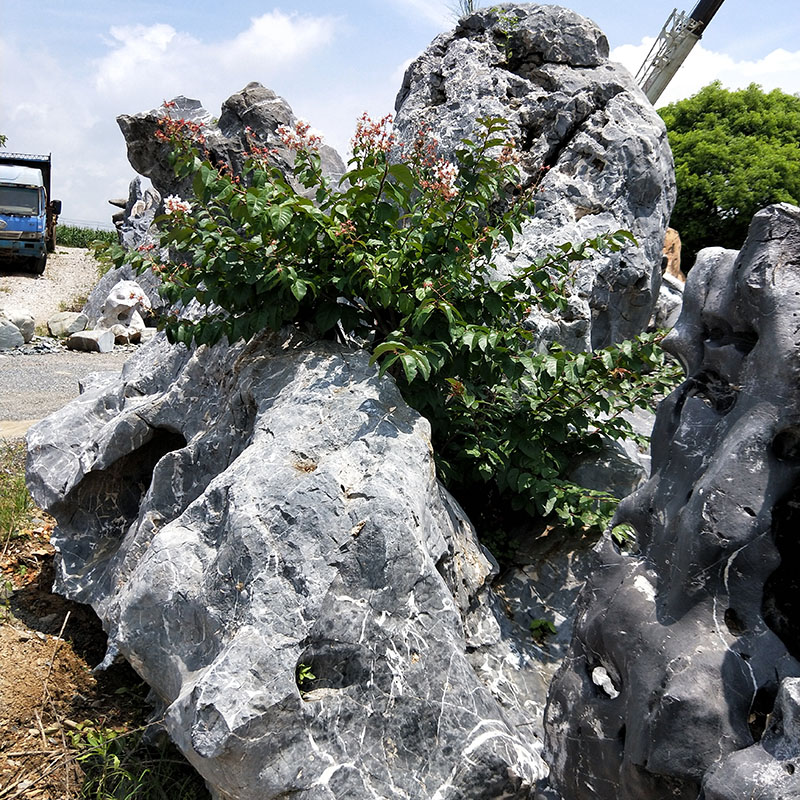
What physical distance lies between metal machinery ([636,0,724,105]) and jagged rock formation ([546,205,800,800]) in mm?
14335

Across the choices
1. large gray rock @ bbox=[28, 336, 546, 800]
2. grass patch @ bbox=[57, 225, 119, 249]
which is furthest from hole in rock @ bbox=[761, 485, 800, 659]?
grass patch @ bbox=[57, 225, 119, 249]

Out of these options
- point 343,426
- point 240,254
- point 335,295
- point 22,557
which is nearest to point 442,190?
point 335,295

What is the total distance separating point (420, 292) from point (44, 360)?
11.2 meters

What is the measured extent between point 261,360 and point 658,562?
2.21 metres

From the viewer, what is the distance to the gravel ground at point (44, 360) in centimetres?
936

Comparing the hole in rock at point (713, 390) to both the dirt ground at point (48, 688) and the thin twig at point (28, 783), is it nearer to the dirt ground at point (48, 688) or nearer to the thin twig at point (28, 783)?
the dirt ground at point (48, 688)

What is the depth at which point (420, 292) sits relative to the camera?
11.6 feet

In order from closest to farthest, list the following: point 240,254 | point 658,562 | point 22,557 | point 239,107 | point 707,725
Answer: point 707,725
point 658,562
point 240,254
point 22,557
point 239,107

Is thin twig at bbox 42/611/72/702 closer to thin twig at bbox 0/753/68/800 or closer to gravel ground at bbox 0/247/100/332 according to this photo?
thin twig at bbox 0/753/68/800

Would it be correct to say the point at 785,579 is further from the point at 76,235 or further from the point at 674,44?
the point at 76,235

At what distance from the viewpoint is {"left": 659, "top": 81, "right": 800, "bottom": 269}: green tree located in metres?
18.4

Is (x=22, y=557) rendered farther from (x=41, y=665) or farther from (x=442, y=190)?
(x=442, y=190)

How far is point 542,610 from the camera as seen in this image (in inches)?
155

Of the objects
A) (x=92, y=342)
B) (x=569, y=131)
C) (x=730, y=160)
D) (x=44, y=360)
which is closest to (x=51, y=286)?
(x=92, y=342)
